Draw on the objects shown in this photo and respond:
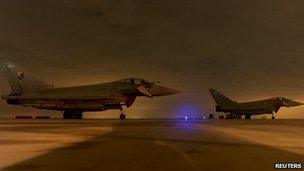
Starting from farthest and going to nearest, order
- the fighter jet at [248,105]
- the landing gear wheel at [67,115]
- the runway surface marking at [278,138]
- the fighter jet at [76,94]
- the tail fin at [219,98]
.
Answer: the tail fin at [219,98]
the fighter jet at [248,105]
the landing gear wheel at [67,115]
the fighter jet at [76,94]
the runway surface marking at [278,138]

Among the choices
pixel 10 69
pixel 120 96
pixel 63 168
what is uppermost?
pixel 10 69

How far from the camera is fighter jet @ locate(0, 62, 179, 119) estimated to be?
179 ft

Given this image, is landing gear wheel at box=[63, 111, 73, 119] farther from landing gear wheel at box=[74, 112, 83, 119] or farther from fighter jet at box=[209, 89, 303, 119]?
fighter jet at box=[209, 89, 303, 119]

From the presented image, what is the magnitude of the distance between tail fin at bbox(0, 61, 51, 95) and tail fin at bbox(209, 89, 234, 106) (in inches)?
1653

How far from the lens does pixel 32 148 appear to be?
14.4 metres

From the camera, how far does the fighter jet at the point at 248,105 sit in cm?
8119

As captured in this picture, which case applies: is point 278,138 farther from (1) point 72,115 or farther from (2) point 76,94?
(1) point 72,115

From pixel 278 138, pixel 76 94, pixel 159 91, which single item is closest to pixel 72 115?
pixel 76 94

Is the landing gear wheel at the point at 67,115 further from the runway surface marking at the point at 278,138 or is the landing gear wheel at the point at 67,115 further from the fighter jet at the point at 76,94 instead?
the runway surface marking at the point at 278,138

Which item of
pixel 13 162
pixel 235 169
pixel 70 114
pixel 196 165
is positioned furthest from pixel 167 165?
pixel 70 114

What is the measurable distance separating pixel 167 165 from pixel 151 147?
171 inches

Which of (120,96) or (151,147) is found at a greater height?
(120,96)

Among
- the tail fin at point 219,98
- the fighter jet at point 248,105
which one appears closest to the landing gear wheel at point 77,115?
the fighter jet at point 248,105

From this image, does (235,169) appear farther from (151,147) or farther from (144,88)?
(144,88)
